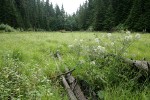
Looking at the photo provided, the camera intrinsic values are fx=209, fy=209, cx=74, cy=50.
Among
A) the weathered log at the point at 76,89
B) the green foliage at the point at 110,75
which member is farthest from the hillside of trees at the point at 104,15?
the weathered log at the point at 76,89

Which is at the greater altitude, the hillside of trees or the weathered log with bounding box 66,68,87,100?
the hillside of trees

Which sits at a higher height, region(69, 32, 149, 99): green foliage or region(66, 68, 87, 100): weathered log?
region(69, 32, 149, 99): green foliage

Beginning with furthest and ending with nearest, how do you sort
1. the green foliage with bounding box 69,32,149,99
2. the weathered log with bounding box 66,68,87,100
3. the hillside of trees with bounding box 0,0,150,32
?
the hillside of trees with bounding box 0,0,150,32
the green foliage with bounding box 69,32,149,99
the weathered log with bounding box 66,68,87,100

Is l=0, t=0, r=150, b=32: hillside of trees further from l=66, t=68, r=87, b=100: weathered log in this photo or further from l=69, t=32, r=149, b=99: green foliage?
l=66, t=68, r=87, b=100: weathered log

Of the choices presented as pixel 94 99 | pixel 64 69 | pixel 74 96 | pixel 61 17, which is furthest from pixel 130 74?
pixel 61 17

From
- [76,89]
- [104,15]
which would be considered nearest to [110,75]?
[76,89]

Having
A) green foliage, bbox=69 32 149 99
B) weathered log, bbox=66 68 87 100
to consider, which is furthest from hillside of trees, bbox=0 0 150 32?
weathered log, bbox=66 68 87 100

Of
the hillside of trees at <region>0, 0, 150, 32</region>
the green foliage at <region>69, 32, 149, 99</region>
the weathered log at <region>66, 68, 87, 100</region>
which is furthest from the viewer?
the hillside of trees at <region>0, 0, 150, 32</region>

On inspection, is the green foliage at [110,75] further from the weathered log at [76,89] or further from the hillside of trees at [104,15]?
the hillside of trees at [104,15]

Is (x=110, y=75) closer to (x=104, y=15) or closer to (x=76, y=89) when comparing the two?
(x=76, y=89)

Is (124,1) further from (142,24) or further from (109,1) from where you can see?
(142,24)

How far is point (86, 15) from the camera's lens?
71062mm

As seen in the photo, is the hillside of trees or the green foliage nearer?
the green foliage

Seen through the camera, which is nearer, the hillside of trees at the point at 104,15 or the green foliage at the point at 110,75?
the green foliage at the point at 110,75
